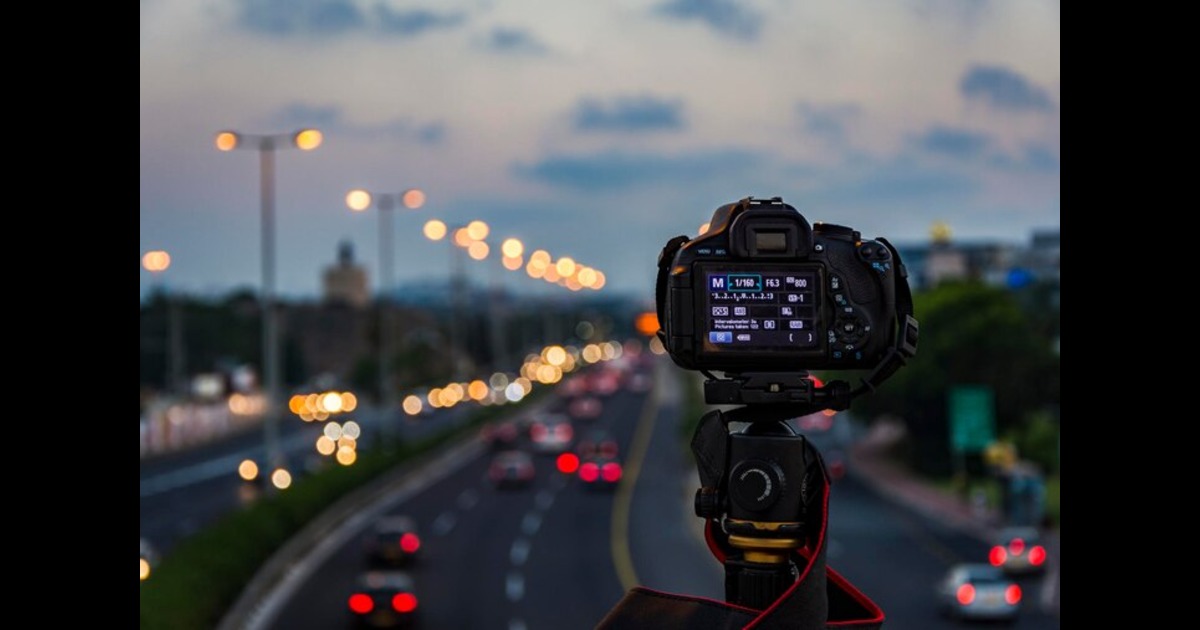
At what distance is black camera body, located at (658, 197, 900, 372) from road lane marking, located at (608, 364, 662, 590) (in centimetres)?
986

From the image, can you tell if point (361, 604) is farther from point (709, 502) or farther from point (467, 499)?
point (467, 499)

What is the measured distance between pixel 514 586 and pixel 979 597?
10.1 meters

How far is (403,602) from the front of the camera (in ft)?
107

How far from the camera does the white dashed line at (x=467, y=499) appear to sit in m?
58.9

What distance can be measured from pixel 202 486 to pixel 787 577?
6694 centimetres

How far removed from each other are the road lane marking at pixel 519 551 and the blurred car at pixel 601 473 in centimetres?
1469

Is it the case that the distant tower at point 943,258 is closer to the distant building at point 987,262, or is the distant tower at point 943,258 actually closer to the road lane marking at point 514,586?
the distant building at point 987,262

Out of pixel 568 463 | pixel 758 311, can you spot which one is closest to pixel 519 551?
pixel 568 463

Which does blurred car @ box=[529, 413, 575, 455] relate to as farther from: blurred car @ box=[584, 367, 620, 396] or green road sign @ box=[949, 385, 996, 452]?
blurred car @ box=[584, 367, 620, 396]

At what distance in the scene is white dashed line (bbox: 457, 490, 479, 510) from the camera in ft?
193

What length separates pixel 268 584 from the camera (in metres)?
35.4

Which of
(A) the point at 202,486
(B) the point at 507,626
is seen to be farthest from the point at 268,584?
(A) the point at 202,486

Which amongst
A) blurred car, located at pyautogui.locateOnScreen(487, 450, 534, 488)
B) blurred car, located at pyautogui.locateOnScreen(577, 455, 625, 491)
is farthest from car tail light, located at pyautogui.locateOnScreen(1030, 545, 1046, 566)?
blurred car, located at pyautogui.locateOnScreen(487, 450, 534, 488)

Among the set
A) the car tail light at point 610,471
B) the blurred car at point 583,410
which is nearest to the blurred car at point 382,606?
the car tail light at point 610,471
